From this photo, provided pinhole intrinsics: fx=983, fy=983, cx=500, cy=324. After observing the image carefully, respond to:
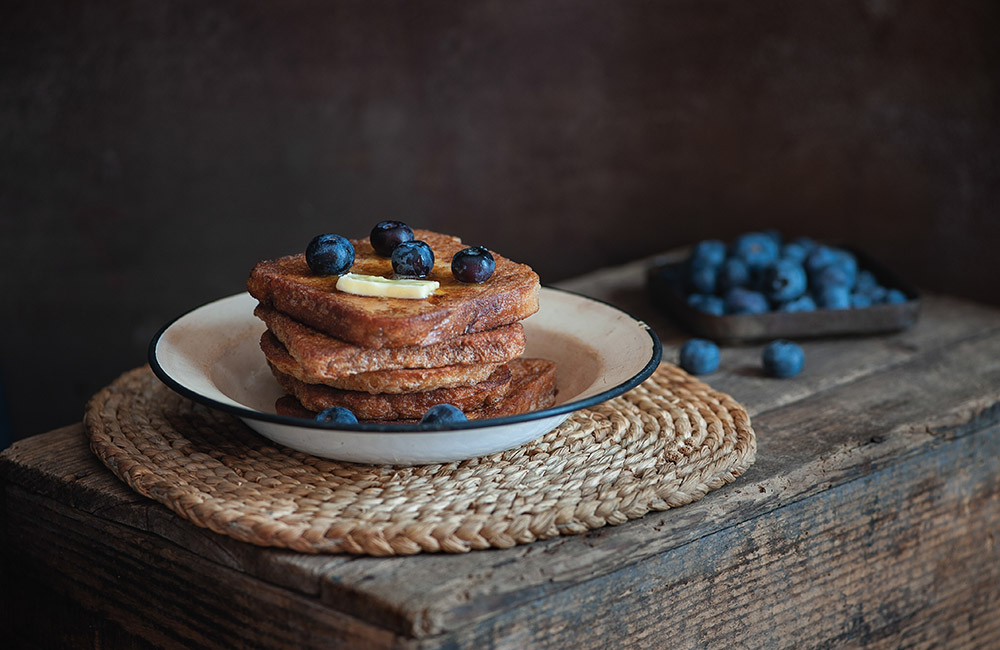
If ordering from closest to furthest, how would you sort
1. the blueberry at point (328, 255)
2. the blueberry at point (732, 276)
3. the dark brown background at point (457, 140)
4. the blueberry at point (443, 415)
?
1. the blueberry at point (443, 415)
2. the blueberry at point (328, 255)
3. the blueberry at point (732, 276)
4. the dark brown background at point (457, 140)

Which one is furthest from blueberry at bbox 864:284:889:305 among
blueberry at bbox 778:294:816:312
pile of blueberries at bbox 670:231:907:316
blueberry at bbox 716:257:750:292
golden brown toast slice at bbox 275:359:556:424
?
golden brown toast slice at bbox 275:359:556:424

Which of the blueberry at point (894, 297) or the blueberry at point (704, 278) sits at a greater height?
the blueberry at point (704, 278)

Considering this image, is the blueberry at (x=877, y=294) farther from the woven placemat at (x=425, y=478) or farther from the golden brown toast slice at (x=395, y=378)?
the golden brown toast slice at (x=395, y=378)

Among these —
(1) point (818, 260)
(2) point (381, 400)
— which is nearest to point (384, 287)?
(2) point (381, 400)

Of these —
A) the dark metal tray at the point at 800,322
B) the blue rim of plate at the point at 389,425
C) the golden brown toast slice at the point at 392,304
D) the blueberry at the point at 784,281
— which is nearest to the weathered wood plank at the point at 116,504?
the blue rim of plate at the point at 389,425

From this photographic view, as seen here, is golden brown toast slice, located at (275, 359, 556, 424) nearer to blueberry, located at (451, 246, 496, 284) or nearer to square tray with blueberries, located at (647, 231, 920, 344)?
blueberry, located at (451, 246, 496, 284)
